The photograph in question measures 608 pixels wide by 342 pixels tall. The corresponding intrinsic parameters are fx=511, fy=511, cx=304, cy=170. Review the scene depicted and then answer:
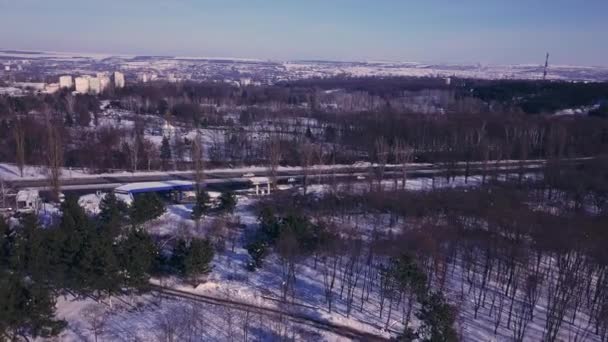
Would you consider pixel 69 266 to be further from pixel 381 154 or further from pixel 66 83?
pixel 66 83

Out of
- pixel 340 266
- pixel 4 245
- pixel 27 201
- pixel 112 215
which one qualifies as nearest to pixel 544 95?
pixel 340 266

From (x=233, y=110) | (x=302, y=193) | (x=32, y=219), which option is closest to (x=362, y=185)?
(x=302, y=193)

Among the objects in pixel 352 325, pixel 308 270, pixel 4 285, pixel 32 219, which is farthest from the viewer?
pixel 308 270

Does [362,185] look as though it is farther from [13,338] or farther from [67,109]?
[67,109]

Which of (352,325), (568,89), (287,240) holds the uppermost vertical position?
(568,89)

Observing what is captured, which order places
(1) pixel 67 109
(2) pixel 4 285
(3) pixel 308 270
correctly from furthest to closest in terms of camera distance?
(1) pixel 67 109, (3) pixel 308 270, (2) pixel 4 285

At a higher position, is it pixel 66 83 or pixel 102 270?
pixel 66 83

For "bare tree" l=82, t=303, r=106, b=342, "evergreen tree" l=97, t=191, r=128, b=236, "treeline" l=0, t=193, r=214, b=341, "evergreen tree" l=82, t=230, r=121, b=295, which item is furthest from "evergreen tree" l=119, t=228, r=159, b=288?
"evergreen tree" l=97, t=191, r=128, b=236

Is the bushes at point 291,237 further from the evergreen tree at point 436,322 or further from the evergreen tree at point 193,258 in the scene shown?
the evergreen tree at point 436,322

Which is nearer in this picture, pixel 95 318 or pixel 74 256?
pixel 95 318
